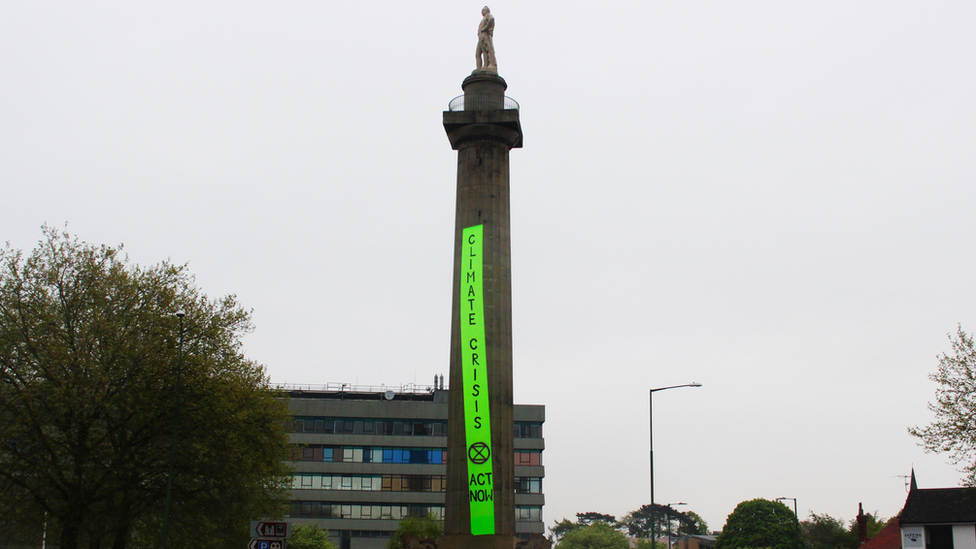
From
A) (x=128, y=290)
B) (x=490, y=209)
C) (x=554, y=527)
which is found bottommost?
(x=554, y=527)

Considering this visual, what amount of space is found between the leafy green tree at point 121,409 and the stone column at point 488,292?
27.3 feet

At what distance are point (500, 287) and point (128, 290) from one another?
16.3 m

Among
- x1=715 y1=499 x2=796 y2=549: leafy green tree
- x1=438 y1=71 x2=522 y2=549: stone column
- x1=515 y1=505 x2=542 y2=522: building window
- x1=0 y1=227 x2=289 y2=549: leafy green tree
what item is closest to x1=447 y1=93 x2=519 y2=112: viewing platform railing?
x1=438 y1=71 x2=522 y2=549: stone column

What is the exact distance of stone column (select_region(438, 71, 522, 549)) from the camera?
4000 cm

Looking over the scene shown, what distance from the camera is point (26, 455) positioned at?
3572cm

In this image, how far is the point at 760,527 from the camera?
339 ft

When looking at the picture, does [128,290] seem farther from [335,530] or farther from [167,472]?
[335,530]

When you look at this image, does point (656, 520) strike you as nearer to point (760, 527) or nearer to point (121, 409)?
point (760, 527)

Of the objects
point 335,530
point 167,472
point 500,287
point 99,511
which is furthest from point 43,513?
point 335,530

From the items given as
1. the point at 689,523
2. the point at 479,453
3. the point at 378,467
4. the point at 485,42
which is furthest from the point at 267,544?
the point at 689,523

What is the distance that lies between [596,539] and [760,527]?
63.1 ft

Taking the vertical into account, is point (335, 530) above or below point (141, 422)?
below

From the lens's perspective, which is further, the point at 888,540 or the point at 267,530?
the point at 888,540

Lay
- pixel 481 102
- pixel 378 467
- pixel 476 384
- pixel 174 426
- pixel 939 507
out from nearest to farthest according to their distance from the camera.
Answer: pixel 174 426, pixel 476 384, pixel 481 102, pixel 939 507, pixel 378 467
